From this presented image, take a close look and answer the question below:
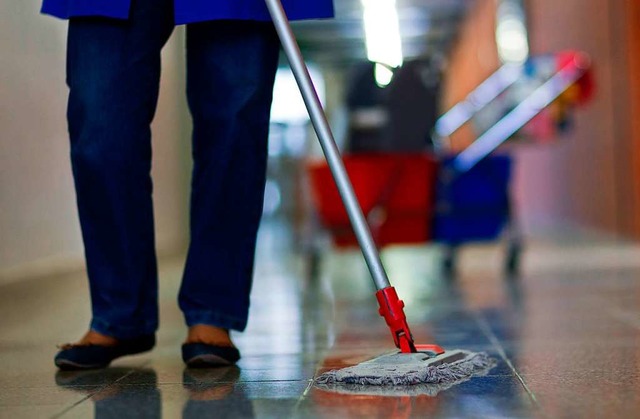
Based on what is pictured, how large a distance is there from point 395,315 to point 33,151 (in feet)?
5.76

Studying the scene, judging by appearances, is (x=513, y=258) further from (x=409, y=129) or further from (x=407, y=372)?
(x=407, y=372)

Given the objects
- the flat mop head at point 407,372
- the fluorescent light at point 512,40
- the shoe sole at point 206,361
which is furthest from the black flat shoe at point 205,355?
the fluorescent light at point 512,40

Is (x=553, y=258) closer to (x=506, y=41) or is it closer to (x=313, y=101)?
(x=313, y=101)

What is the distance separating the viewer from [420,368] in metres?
1.39

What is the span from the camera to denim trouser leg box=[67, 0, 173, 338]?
61.9 inches

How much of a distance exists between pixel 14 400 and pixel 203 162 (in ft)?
1.55

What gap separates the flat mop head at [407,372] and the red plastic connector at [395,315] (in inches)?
0.8

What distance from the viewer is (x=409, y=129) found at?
3605mm

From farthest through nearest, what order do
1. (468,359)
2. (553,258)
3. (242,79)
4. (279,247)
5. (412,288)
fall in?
(279,247), (553,258), (412,288), (242,79), (468,359)

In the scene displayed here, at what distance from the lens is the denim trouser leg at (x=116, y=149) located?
157 cm

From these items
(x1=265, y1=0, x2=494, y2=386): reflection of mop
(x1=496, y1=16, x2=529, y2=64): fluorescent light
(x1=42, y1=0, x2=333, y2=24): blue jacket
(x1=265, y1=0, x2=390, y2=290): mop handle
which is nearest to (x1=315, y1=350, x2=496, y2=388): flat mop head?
(x1=265, y1=0, x2=494, y2=386): reflection of mop

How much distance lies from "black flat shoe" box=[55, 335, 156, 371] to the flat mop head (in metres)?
0.35

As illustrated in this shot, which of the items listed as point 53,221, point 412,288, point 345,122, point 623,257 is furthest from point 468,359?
point 623,257

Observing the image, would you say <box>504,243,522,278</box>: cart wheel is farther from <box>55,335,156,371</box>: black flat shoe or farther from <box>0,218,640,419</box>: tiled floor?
<box>55,335,156,371</box>: black flat shoe
